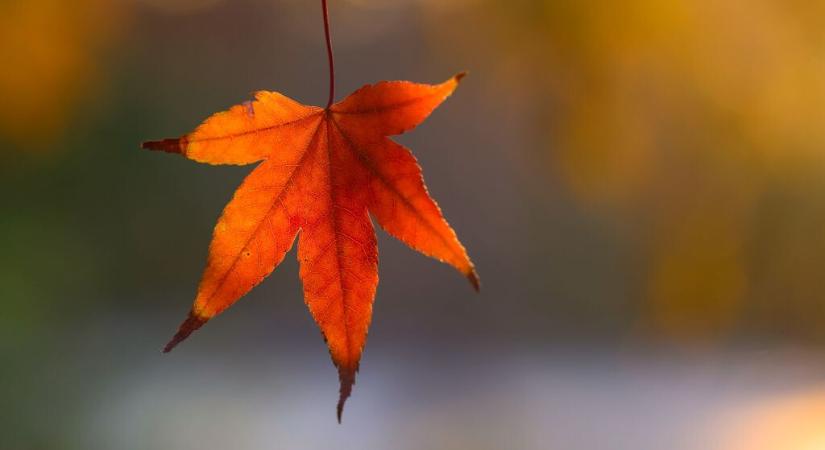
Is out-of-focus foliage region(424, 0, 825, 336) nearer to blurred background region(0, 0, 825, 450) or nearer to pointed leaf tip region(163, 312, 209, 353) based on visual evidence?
blurred background region(0, 0, 825, 450)

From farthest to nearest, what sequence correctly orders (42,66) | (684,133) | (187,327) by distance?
1. (684,133)
2. (42,66)
3. (187,327)

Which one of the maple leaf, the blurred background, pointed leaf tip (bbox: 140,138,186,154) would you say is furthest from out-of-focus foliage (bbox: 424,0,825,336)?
pointed leaf tip (bbox: 140,138,186,154)

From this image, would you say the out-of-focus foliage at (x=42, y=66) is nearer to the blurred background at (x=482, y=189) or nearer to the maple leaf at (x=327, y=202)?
the blurred background at (x=482, y=189)

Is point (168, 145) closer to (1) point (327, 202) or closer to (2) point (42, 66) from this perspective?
(1) point (327, 202)

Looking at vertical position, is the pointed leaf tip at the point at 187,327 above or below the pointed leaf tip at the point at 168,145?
below

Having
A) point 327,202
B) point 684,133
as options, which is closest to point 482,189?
point 684,133

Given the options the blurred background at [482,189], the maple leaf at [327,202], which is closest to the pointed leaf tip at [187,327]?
the maple leaf at [327,202]

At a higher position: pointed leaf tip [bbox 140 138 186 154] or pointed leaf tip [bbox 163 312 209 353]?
pointed leaf tip [bbox 140 138 186 154]

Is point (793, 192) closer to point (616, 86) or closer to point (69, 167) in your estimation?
point (616, 86)
